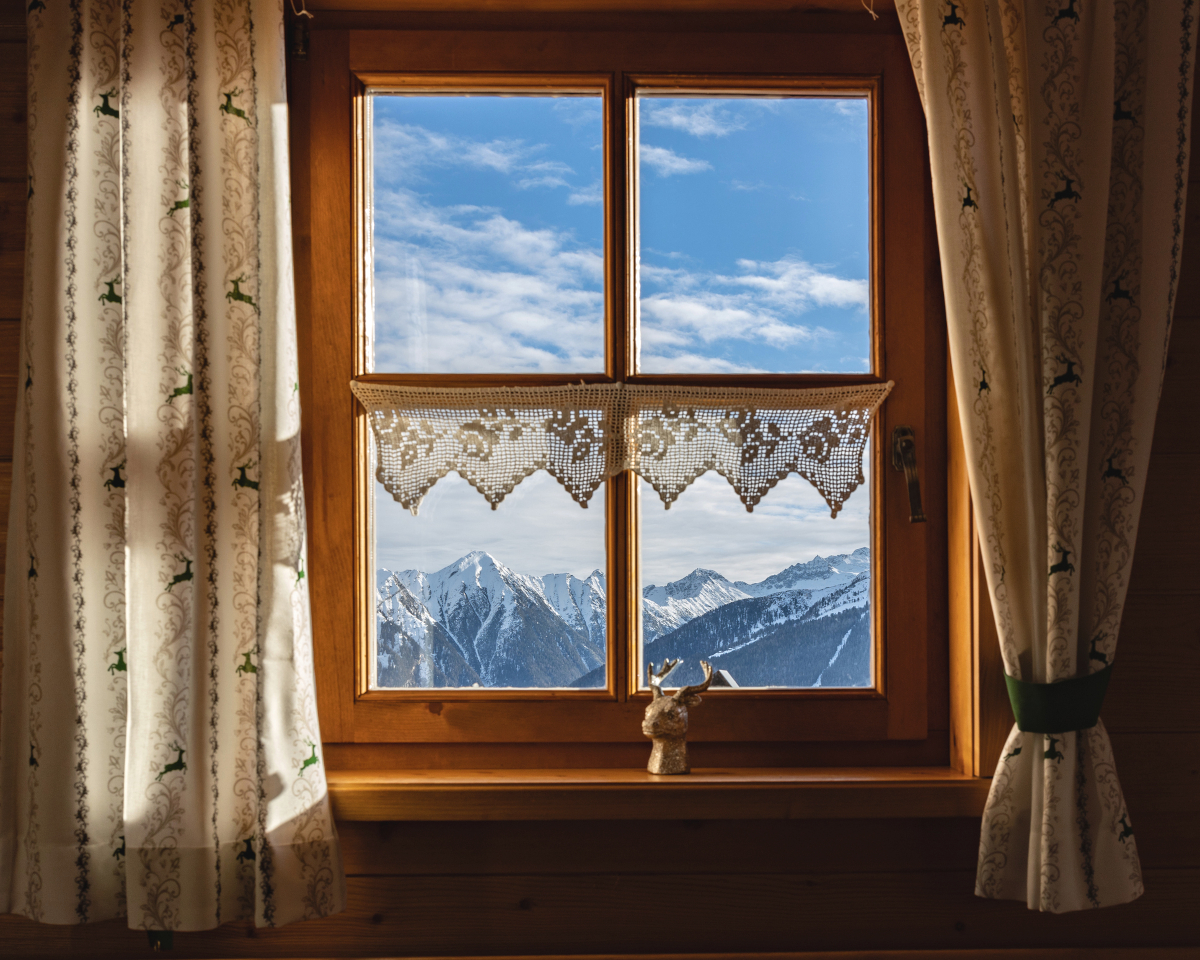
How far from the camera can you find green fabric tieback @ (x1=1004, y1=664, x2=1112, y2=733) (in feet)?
3.92

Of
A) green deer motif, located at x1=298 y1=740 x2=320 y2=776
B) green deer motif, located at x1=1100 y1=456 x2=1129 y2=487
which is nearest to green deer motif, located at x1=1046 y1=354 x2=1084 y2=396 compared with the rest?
green deer motif, located at x1=1100 y1=456 x2=1129 y2=487

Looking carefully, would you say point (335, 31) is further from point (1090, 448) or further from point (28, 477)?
point (1090, 448)

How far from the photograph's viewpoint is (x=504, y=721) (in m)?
1.38

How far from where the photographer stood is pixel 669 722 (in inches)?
51.1

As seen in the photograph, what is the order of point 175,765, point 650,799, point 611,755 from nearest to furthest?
point 175,765
point 650,799
point 611,755

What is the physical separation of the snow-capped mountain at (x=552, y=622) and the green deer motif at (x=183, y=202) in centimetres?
60

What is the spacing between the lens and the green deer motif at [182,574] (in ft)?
3.85

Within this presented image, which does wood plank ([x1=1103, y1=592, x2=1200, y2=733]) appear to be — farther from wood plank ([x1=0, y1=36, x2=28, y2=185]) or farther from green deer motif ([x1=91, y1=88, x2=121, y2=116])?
wood plank ([x1=0, y1=36, x2=28, y2=185])

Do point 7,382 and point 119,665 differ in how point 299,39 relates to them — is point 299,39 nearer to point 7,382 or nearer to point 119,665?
point 7,382

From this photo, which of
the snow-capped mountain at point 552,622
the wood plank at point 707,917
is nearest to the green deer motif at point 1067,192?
the snow-capped mountain at point 552,622

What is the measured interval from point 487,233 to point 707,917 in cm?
111

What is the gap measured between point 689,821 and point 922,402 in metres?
0.74

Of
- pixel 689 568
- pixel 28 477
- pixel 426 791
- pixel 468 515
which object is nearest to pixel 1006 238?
pixel 689 568

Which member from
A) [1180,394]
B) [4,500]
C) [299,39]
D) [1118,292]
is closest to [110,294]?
[4,500]
